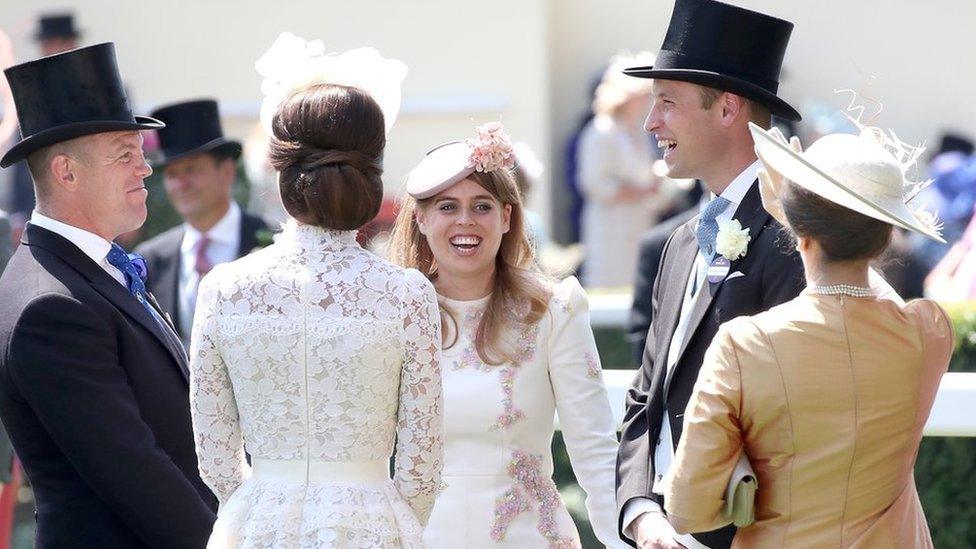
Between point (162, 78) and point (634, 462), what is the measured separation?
9710mm

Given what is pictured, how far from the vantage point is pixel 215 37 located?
1270cm

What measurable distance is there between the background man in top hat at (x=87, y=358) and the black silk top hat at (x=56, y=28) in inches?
302

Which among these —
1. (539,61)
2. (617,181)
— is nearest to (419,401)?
(617,181)

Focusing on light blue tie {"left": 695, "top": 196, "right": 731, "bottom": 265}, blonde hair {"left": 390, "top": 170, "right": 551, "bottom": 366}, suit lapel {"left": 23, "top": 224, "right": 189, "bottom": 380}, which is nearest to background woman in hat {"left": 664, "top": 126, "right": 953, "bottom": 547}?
light blue tie {"left": 695, "top": 196, "right": 731, "bottom": 265}

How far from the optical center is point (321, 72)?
337 cm

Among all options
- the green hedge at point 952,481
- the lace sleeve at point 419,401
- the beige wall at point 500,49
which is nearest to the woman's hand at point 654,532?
the lace sleeve at point 419,401

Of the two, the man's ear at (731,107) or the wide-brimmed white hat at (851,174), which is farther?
the man's ear at (731,107)

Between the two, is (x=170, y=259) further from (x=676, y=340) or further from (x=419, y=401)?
(x=419, y=401)

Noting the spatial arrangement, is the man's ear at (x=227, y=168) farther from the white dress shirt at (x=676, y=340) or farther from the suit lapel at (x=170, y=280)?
the white dress shirt at (x=676, y=340)

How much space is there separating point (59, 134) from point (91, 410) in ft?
2.78

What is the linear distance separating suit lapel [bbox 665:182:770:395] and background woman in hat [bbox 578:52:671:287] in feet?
23.2

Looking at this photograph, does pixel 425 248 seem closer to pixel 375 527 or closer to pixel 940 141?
pixel 375 527

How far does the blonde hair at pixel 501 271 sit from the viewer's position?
4.21 m

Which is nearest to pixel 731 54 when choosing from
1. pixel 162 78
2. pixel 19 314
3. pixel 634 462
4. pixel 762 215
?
pixel 762 215
